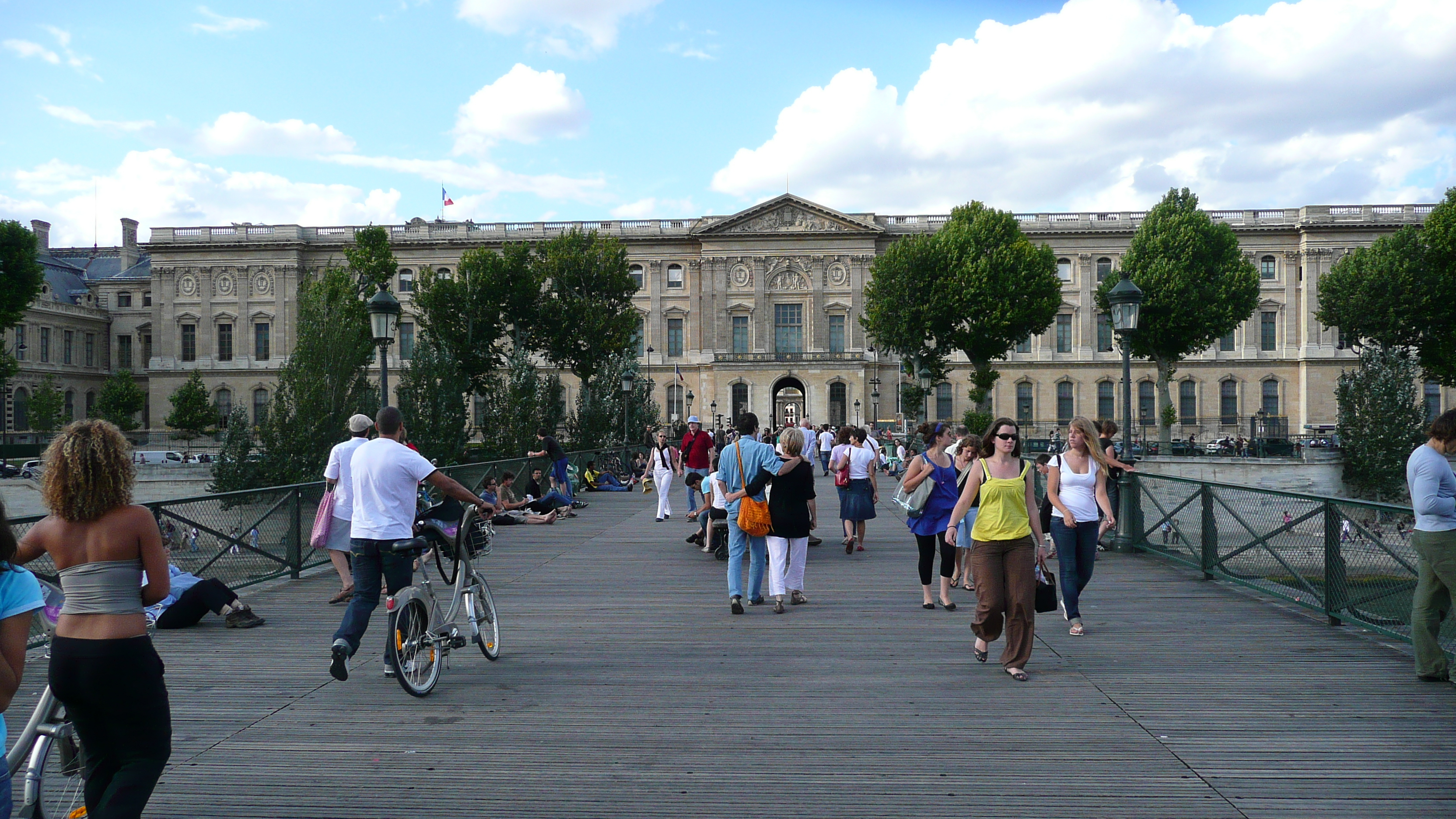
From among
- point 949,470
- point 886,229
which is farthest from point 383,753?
point 886,229

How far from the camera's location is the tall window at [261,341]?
238 ft

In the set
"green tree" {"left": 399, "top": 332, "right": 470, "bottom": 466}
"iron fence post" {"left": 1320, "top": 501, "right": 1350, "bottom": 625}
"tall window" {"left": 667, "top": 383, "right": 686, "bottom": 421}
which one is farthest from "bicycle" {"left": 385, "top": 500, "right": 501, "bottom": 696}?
"tall window" {"left": 667, "top": 383, "right": 686, "bottom": 421}

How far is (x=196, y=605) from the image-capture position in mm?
9141

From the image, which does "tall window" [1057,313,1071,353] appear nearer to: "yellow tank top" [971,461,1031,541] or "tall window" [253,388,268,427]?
"tall window" [253,388,268,427]

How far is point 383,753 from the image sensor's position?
561 centimetres

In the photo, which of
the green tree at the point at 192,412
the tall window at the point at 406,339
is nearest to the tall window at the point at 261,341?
the green tree at the point at 192,412

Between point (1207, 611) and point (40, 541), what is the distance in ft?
30.4

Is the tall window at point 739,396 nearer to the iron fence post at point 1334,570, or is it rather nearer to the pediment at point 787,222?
the pediment at point 787,222

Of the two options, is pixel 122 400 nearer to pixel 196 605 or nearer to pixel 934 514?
pixel 196 605

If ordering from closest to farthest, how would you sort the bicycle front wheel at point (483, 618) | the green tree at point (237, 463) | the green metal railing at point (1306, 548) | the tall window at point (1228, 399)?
1. the bicycle front wheel at point (483, 618)
2. the green metal railing at point (1306, 548)
3. the green tree at point (237, 463)
4. the tall window at point (1228, 399)

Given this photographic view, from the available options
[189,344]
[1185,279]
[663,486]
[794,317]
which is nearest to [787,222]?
[794,317]

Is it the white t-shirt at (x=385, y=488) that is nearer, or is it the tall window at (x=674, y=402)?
the white t-shirt at (x=385, y=488)

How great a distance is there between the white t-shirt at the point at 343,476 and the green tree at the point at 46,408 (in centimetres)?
6254

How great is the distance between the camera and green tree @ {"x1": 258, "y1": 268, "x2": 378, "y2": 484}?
28672 millimetres
